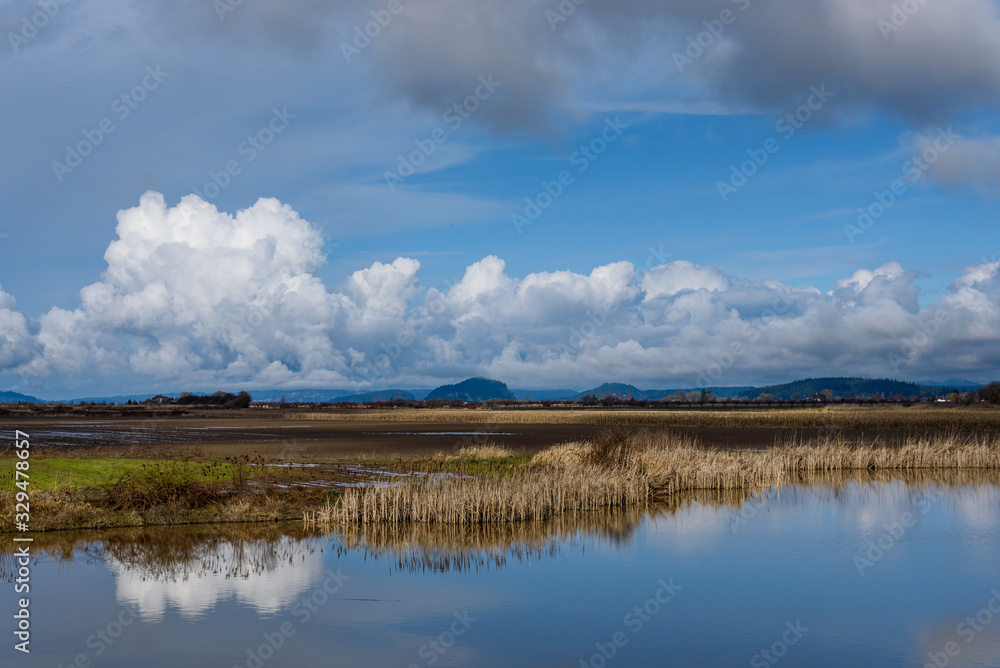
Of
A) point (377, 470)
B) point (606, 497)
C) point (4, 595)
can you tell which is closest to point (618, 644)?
point (4, 595)

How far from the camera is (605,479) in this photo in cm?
3130

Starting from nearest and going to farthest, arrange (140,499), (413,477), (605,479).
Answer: (140,499) → (605,479) → (413,477)

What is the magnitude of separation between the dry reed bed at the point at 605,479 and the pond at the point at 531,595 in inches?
39.0

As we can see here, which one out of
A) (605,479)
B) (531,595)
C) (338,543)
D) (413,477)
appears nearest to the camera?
(531,595)

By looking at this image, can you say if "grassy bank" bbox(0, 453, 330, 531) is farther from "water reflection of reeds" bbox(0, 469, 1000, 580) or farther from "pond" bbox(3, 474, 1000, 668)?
"pond" bbox(3, 474, 1000, 668)

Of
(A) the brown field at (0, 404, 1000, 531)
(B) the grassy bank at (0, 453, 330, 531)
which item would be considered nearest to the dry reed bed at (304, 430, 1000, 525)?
(A) the brown field at (0, 404, 1000, 531)

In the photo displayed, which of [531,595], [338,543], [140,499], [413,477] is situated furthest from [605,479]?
[140,499]

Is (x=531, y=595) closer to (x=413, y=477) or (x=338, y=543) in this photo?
(x=338, y=543)

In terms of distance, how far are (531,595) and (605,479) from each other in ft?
42.0

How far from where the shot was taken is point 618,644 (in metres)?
15.4

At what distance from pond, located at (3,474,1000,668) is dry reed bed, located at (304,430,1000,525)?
99cm

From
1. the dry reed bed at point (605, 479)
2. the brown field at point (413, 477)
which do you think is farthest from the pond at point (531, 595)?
the brown field at point (413, 477)

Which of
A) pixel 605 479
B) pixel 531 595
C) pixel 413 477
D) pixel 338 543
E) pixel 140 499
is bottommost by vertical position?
pixel 531 595

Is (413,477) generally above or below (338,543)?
above
